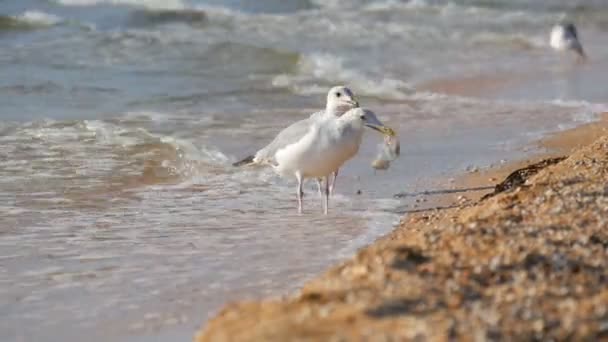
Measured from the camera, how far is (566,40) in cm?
1623

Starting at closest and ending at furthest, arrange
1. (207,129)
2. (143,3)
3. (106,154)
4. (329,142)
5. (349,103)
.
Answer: (329,142) < (349,103) < (106,154) < (207,129) < (143,3)

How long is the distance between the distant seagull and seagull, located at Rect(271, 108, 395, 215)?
8.58 m

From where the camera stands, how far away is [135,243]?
7.47 m

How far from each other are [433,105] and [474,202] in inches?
185

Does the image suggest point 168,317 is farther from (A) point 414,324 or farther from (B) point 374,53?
(B) point 374,53

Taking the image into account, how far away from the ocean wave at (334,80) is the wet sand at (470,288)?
7109mm

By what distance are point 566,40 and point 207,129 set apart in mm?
6363

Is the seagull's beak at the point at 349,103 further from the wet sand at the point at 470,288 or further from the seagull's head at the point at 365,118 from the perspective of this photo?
the wet sand at the point at 470,288

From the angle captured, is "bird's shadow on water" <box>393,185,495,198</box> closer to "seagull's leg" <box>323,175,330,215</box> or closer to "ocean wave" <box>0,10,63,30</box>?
"seagull's leg" <box>323,175,330,215</box>

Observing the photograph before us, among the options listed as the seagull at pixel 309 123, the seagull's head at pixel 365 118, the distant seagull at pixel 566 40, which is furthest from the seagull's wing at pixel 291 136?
the distant seagull at pixel 566 40

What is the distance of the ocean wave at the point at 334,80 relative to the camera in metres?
13.6

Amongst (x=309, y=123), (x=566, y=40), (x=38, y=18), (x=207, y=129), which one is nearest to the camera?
(x=309, y=123)

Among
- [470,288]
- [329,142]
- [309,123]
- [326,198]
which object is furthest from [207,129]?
[470,288]

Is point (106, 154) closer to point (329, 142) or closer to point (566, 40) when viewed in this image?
point (329, 142)
